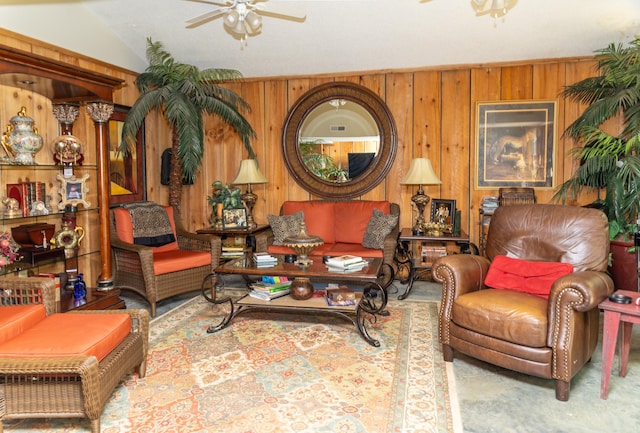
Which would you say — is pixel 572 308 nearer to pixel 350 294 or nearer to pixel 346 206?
pixel 350 294

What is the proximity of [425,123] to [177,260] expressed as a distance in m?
3.08

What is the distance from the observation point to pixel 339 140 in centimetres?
555

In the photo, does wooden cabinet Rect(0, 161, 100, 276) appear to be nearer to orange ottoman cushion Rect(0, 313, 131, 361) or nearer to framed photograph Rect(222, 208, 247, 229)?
orange ottoman cushion Rect(0, 313, 131, 361)

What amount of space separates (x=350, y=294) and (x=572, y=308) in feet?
5.01

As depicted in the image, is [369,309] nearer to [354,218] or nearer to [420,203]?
[354,218]

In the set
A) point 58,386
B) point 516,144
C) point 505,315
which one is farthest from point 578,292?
point 516,144

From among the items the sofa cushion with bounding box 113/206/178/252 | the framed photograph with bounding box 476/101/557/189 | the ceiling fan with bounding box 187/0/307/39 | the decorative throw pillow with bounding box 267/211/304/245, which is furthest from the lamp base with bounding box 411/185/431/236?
the sofa cushion with bounding box 113/206/178/252

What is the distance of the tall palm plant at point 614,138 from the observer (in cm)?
394

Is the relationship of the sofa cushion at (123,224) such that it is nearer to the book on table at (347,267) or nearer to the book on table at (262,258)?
the book on table at (262,258)

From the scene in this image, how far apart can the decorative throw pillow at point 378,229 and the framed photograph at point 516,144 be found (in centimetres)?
125

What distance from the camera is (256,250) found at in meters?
4.77

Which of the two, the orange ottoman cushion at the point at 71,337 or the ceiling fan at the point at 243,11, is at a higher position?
the ceiling fan at the point at 243,11

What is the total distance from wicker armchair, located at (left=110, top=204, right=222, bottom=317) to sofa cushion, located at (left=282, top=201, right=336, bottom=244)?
1.10m

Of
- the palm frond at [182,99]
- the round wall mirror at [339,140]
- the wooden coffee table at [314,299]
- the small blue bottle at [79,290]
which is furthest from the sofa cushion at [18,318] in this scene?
the round wall mirror at [339,140]
